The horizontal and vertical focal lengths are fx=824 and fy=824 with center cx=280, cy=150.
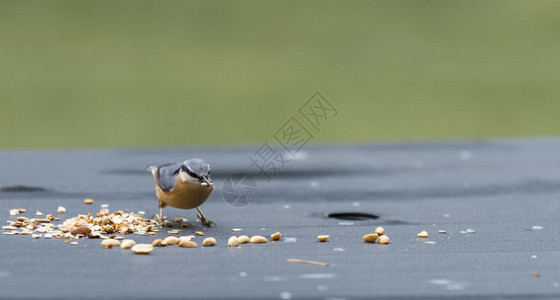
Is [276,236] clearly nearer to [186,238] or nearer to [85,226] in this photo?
[186,238]

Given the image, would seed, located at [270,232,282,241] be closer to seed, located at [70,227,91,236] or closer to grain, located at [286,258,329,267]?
grain, located at [286,258,329,267]

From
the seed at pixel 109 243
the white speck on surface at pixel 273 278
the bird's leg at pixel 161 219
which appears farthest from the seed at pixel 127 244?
the white speck on surface at pixel 273 278

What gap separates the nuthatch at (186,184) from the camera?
2.61 meters

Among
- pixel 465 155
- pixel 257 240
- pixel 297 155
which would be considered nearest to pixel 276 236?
pixel 257 240

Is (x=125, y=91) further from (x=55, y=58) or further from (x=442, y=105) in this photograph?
(x=442, y=105)

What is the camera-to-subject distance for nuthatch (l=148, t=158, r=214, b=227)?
2.61m

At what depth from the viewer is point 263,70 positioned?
10.2m

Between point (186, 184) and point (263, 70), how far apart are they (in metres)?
7.64

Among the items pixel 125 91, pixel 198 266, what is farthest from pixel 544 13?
pixel 198 266

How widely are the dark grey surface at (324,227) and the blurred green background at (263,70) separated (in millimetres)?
4031

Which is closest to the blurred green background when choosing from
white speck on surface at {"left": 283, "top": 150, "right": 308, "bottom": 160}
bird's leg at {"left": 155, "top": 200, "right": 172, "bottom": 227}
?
white speck on surface at {"left": 283, "top": 150, "right": 308, "bottom": 160}

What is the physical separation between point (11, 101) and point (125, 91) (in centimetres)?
127

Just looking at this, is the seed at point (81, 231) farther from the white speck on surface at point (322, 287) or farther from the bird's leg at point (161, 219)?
the white speck on surface at point (322, 287)

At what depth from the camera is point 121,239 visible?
2.45 meters
